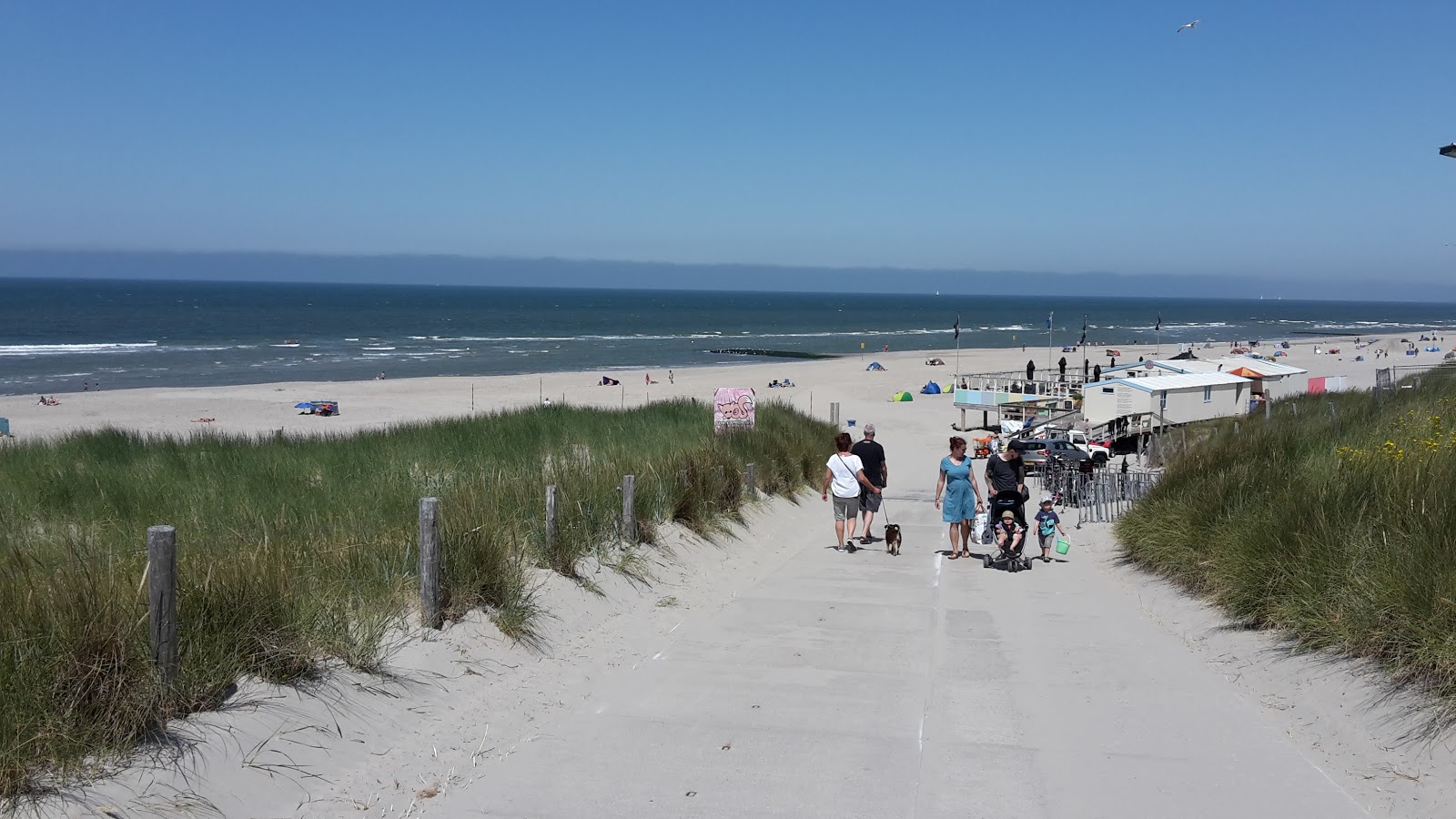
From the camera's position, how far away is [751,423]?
18.5m

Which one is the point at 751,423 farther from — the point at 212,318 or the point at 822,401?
the point at 212,318

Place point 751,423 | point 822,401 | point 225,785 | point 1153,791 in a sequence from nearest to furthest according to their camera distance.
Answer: point 225,785, point 1153,791, point 751,423, point 822,401

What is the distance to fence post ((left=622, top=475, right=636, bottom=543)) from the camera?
413 inches

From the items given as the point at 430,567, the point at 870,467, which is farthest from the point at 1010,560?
the point at 430,567

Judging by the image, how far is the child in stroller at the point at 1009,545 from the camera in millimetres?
11516

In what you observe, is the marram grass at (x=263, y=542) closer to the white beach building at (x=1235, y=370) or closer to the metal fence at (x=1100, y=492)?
the metal fence at (x=1100, y=492)

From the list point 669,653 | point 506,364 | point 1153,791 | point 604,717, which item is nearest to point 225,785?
point 604,717

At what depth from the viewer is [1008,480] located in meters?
11.8

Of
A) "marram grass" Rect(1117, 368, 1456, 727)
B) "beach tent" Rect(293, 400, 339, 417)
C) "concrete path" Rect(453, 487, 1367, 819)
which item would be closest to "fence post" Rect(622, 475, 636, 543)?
"concrete path" Rect(453, 487, 1367, 819)

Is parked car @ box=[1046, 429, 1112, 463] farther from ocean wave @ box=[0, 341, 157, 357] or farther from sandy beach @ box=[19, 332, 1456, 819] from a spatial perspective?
ocean wave @ box=[0, 341, 157, 357]

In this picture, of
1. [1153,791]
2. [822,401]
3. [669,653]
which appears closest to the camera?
[1153,791]

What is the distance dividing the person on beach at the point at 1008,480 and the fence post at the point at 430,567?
21.3ft

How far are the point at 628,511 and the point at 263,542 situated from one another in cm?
395

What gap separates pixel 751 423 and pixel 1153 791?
1328 centimetres
